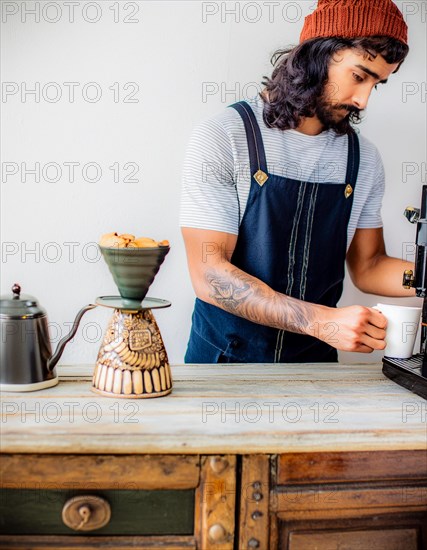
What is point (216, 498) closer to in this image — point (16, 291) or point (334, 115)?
point (16, 291)

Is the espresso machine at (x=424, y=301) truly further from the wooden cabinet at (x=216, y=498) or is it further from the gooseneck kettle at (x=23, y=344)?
the gooseneck kettle at (x=23, y=344)

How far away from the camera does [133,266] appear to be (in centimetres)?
163

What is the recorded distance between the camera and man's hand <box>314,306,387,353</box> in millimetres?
1886

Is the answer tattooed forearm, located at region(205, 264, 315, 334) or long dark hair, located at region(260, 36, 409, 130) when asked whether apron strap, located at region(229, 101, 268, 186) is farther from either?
tattooed forearm, located at region(205, 264, 315, 334)

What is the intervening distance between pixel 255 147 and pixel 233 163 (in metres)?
0.10

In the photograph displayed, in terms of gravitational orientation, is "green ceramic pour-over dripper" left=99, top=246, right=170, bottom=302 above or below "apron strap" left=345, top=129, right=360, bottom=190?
below

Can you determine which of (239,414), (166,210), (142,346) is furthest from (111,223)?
(239,414)

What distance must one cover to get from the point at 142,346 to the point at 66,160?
118 centimetres

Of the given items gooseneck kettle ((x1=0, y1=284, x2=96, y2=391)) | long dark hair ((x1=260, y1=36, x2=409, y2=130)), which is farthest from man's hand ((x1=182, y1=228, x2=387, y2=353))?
gooseneck kettle ((x1=0, y1=284, x2=96, y2=391))

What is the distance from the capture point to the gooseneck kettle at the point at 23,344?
5.40ft

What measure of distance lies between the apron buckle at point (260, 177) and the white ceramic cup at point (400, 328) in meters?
0.60

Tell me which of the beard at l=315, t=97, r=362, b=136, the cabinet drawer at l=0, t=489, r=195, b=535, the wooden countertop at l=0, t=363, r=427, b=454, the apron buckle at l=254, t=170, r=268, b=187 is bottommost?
the cabinet drawer at l=0, t=489, r=195, b=535

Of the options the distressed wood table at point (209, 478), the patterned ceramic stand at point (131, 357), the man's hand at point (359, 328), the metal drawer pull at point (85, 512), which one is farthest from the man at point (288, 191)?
the metal drawer pull at point (85, 512)

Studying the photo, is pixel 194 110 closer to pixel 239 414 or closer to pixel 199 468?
pixel 239 414
